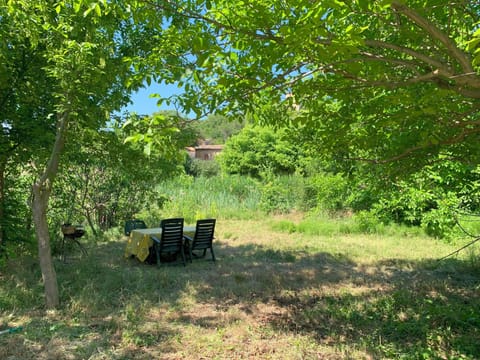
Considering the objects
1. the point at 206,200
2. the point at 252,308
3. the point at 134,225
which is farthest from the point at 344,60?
the point at 206,200

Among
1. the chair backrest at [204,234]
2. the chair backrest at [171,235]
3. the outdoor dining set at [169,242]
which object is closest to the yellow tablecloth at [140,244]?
the outdoor dining set at [169,242]

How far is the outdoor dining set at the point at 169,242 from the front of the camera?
22.7 feet

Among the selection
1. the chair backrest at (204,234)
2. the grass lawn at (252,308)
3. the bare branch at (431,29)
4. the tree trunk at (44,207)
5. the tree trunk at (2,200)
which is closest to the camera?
the bare branch at (431,29)

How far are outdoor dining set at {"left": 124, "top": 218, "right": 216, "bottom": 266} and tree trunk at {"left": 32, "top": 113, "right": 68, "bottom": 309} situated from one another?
7.62 ft

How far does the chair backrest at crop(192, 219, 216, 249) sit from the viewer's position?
732cm

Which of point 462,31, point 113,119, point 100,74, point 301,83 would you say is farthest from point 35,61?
point 462,31

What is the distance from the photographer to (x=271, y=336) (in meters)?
3.89

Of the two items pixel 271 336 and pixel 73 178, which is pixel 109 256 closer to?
pixel 73 178

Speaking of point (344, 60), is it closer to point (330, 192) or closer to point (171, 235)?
point (171, 235)

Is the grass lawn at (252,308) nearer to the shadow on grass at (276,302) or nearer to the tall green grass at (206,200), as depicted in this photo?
the shadow on grass at (276,302)

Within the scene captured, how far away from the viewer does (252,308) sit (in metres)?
4.74

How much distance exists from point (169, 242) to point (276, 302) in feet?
9.11

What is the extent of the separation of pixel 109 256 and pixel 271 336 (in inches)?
189

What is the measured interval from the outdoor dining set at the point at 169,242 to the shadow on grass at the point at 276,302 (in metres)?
0.28
